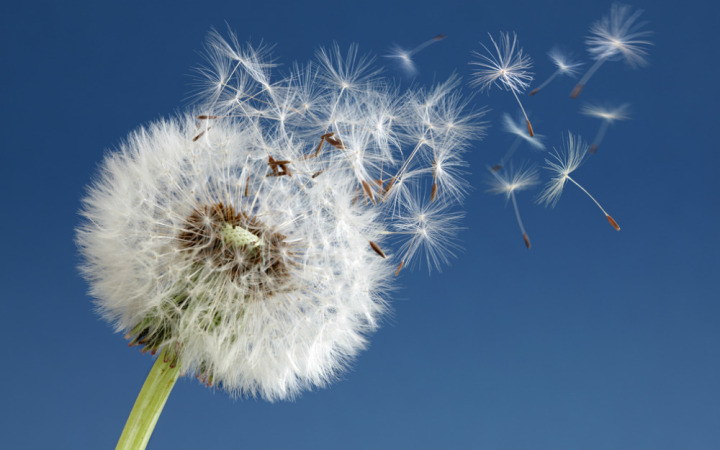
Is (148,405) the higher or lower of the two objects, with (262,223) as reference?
lower

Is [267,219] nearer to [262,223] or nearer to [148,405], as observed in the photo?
[262,223]

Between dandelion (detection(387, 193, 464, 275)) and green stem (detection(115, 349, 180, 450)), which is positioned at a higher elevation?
dandelion (detection(387, 193, 464, 275))

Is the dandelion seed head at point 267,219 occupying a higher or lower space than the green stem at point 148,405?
higher

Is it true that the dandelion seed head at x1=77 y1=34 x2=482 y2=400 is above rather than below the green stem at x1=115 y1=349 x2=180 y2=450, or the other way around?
above

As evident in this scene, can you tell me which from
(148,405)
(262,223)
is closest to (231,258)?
(262,223)

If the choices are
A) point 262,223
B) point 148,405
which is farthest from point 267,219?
point 148,405
